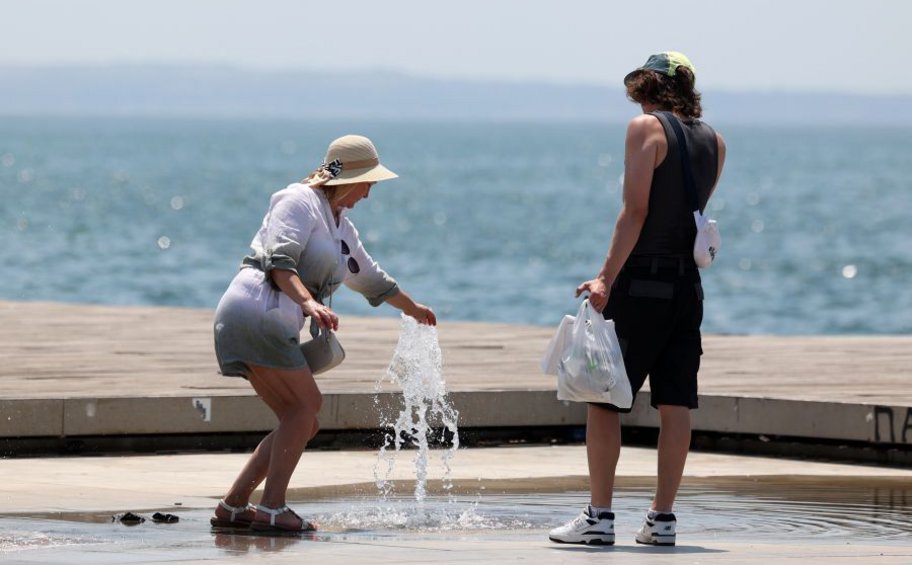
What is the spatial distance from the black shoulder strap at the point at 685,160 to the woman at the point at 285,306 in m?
1.07

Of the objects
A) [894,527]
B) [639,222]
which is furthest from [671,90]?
[894,527]

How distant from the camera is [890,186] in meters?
117

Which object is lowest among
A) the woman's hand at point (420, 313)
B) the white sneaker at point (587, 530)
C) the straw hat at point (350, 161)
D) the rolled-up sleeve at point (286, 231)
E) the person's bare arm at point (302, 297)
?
the white sneaker at point (587, 530)

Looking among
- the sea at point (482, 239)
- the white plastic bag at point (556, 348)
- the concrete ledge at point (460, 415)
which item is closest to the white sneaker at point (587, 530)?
the white plastic bag at point (556, 348)

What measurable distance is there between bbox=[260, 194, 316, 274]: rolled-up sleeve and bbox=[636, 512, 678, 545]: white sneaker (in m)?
1.56

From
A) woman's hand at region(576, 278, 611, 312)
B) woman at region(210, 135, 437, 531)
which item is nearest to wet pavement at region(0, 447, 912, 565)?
woman at region(210, 135, 437, 531)

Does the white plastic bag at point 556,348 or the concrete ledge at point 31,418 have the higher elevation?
the white plastic bag at point 556,348

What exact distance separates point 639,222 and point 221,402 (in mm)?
3599

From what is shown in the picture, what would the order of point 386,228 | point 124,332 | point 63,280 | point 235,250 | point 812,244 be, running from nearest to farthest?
point 124,332 < point 63,280 < point 235,250 < point 812,244 < point 386,228

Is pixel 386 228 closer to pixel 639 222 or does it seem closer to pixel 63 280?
pixel 63 280

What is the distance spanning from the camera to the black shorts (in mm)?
8836

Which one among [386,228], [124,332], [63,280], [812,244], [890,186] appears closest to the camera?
[124,332]

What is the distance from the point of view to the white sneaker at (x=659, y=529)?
28.6ft

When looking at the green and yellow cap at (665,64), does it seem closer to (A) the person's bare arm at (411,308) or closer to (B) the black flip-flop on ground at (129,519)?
(A) the person's bare arm at (411,308)
